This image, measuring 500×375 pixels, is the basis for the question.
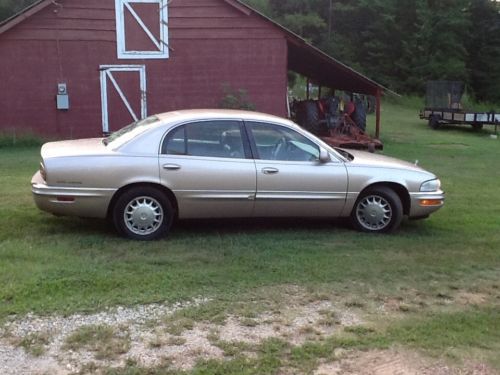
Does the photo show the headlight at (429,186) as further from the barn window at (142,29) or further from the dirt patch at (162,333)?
the barn window at (142,29)

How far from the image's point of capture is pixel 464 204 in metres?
9.10

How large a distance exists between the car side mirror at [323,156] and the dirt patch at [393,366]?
10.5ft

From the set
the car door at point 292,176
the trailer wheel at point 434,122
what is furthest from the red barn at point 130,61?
the car door at point 292,176

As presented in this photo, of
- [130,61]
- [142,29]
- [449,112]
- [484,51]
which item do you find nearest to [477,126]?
[449,112]

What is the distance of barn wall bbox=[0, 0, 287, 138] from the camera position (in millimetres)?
17625

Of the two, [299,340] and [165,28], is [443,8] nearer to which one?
[165,28]

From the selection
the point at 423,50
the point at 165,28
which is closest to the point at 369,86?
the point at 165,28

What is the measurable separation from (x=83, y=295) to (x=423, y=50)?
150 feet

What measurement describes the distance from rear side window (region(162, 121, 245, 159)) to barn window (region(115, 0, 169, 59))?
39.2 ft

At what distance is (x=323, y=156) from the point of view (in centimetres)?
698

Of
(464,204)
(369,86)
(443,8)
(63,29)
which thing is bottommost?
(464,204)

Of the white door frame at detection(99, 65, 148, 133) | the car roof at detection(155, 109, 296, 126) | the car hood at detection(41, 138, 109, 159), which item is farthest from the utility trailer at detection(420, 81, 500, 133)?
the car hood at detection(41, 138, 109, 159)

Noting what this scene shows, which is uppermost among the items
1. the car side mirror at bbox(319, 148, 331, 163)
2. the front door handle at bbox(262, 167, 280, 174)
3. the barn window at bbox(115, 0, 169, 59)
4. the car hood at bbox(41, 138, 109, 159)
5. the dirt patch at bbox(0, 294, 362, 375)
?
the barn window at bbox(115, 0, 169, 59)

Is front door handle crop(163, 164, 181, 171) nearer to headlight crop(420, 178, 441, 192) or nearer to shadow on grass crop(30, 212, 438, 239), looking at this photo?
shadow on grass crop(30, 212, 438, 239)
